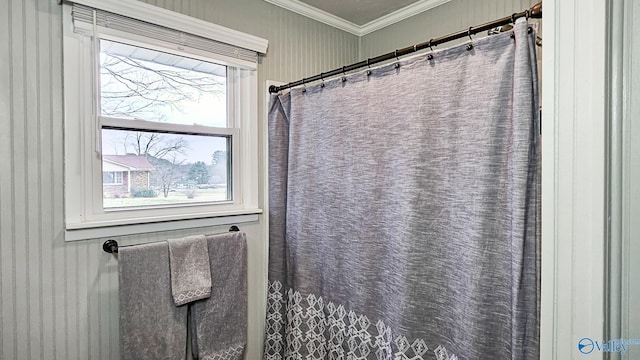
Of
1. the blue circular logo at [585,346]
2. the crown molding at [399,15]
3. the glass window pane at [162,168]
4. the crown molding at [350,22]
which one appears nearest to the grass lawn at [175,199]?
the glass window pane at [162,168]

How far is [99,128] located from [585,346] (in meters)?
1.73

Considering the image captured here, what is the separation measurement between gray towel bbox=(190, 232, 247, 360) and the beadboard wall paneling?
13.6 inches

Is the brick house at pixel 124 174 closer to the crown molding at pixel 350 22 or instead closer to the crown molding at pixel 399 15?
the crown molding at pixel 350 22

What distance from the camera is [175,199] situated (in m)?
1.68

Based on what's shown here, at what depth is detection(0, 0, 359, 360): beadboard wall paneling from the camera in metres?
1.23

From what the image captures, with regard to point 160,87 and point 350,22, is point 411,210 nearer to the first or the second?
point 160,87

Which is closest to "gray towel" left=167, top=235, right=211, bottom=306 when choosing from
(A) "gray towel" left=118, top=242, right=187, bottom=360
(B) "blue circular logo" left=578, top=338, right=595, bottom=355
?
(A) "gray towel" left=118, top=242, right=187, bottom=360

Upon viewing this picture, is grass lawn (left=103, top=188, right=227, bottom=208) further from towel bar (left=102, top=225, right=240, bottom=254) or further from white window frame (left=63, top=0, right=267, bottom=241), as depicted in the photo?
towel bar (left=102, top=225, right=240, bottom=254)

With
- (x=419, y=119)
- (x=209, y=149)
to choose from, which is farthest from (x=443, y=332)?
(x=209, y=149)

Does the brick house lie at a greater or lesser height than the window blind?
lesser

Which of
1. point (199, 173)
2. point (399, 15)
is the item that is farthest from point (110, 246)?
point (399, 15)

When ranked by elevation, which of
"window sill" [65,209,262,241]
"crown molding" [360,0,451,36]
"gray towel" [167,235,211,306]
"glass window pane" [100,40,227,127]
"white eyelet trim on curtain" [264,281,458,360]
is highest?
"crown molding" [360,0,451,36]

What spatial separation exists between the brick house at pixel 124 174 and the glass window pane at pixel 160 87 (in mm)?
198

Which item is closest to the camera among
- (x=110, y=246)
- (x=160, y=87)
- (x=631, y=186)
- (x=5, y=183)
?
(x=631, y=186)
